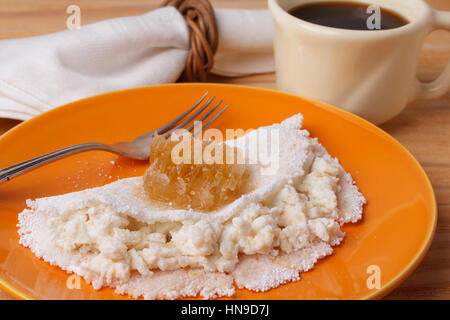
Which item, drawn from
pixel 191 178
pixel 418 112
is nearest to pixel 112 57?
pixel 191 178

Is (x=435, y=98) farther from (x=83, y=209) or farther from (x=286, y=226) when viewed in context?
(x=83, y=209)

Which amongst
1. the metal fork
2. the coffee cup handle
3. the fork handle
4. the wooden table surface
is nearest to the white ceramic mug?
the coffee cup handle

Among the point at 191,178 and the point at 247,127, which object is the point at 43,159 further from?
the point at 247,127

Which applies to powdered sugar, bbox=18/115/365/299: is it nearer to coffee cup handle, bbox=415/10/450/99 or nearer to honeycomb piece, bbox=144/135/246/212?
honeycomb piece, bbox=144/135/246/212

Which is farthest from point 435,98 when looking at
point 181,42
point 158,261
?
point 158,261

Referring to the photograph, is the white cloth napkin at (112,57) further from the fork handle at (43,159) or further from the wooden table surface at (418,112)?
the fork handle at (43,159)

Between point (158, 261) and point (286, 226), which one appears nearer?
point (158, 261)

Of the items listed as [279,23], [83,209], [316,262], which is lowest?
[316,262]
